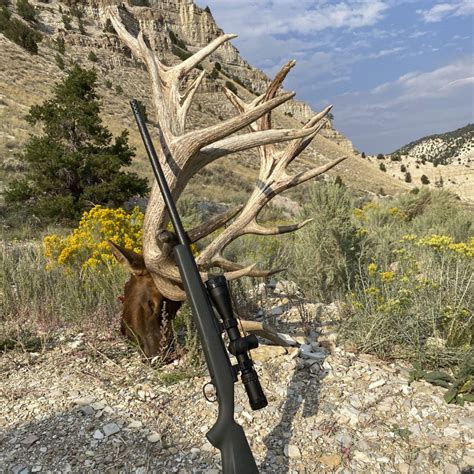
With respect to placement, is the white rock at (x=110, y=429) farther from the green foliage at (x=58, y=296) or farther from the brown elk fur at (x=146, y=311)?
the green foliage at (x=58, y=296)

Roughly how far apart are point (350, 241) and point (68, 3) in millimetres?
48493

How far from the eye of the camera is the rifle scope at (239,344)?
176cm

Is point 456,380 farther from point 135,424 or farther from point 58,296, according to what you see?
point 58,296

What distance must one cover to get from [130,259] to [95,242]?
2.07 metres

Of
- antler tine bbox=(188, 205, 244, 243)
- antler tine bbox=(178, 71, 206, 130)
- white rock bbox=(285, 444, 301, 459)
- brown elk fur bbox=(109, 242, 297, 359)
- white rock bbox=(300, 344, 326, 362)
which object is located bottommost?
white rock bbox=(285, 444, 301, 459)

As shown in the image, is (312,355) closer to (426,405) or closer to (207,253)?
(426,405)

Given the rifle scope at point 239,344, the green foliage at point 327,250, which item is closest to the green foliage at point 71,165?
the green foliage at point 327,250

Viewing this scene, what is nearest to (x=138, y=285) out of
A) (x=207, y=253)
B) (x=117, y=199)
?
(x=207, y=253)

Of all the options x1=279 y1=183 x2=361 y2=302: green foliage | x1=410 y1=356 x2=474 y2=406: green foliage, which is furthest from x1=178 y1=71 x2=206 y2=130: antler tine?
x1=279 y1=183 x2=361 y2=302: green foliage

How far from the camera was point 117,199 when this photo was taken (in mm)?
9625

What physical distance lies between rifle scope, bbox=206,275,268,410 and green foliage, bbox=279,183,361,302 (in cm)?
247

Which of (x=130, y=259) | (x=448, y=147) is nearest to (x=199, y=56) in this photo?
(x=130, y=259)

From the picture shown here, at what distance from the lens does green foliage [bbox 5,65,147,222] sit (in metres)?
8.84

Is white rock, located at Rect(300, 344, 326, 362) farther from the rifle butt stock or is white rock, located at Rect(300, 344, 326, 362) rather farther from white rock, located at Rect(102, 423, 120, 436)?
white rock, located at Rect(102, 423, 120, 436)
